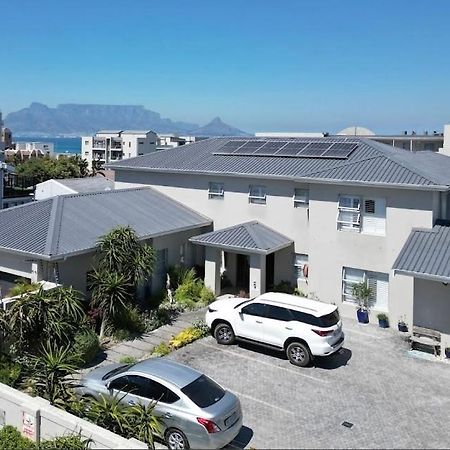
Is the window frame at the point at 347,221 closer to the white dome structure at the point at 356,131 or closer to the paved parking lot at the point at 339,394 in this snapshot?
the paved parking lot at the point at 339,394

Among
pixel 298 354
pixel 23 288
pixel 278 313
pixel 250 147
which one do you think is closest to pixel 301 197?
pixel 250 147

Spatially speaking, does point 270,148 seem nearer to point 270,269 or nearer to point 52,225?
point 270,269

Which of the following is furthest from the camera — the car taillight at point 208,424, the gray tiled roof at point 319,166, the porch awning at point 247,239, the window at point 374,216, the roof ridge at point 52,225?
the porch awning at point 247,239

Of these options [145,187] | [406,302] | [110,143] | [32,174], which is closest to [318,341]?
[406,302]

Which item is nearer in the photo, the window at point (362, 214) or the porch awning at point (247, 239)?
the window at point (362, 214)

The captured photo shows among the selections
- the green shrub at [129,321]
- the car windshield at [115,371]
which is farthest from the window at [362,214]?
the car windshield at [115,371]

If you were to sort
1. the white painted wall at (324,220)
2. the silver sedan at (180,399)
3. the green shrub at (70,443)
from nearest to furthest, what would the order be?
1. the green shrub at (70,443)
2. the silver sedan at (180,399)
3. the white painted wall at (324,220)

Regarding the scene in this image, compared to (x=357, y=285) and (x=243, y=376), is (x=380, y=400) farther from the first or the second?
(x=357, y=285)
